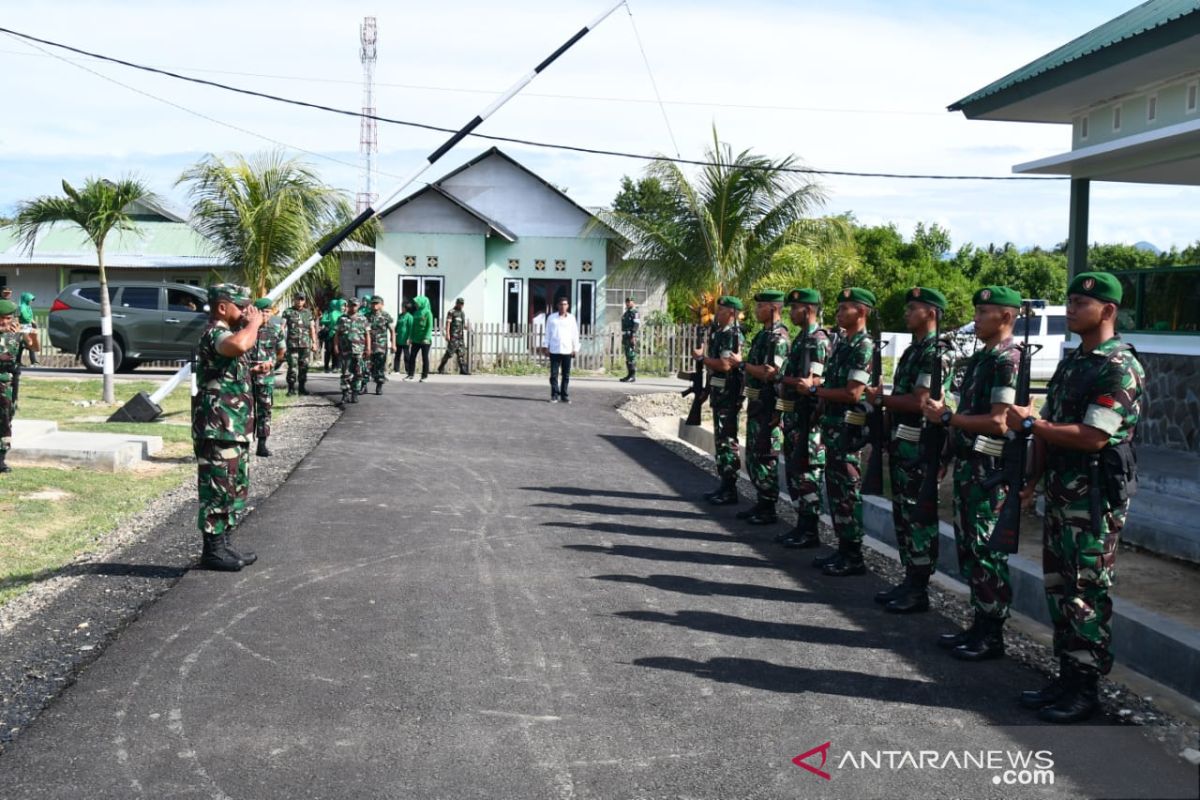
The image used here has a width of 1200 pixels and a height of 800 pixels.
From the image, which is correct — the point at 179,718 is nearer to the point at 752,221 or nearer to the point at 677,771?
the point at 677,771

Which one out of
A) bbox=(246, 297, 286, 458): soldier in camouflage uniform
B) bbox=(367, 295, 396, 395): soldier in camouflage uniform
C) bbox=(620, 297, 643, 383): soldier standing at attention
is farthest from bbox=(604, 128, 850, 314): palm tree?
bbox=(246, 297, 286, 458): soldier in camouflage uniform

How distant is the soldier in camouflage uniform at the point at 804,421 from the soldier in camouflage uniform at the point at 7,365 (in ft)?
25.5

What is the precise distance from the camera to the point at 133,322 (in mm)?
24109

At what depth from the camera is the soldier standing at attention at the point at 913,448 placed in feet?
22.7

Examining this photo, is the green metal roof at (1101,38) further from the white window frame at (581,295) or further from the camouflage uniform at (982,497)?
the white window frame at (581,295)

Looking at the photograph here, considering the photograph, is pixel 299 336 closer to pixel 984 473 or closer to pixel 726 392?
pixel 726 392

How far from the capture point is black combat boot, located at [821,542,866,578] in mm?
7957

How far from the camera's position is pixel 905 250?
4719 cm

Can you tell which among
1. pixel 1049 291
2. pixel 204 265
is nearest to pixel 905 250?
pixel 1049 291

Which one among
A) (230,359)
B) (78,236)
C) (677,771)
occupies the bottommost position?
(677,771)

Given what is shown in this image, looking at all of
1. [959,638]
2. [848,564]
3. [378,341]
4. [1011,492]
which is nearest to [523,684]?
[959,638]

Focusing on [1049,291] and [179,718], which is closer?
[179,718]

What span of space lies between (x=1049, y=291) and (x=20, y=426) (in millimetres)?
44715

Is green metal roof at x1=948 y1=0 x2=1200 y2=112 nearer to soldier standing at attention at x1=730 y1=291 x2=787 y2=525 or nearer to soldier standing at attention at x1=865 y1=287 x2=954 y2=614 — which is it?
soldier standing at attention at x1=730 y1=291 x2=787 y2=525
